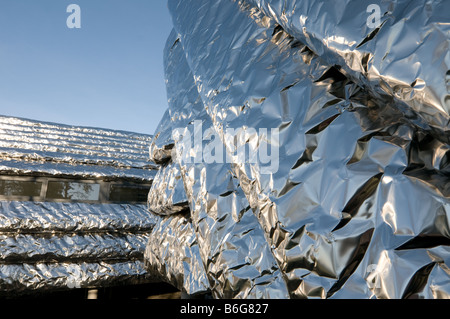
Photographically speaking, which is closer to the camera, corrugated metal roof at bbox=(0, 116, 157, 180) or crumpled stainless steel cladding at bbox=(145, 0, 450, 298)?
crumpled stainless steel cladding at bbox=(145, 0, 450, 298)

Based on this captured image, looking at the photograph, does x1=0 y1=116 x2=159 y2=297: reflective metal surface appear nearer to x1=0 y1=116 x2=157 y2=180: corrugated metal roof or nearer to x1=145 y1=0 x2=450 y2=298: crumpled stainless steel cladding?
x1=0 y1=116 x2=157 y2=180: corrugated metal roof

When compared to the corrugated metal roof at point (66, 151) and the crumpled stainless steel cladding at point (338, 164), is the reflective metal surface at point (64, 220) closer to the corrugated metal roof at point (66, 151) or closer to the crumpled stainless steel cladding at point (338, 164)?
the corrugated metal roof at point (66, 151)


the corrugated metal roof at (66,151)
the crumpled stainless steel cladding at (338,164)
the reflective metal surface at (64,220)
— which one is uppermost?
the corrugated metal roof at (66,151)

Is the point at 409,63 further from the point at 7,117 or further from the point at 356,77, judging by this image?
the point at 7,117

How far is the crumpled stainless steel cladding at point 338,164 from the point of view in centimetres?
37

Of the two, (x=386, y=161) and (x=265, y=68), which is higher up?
(x=265, y=68)

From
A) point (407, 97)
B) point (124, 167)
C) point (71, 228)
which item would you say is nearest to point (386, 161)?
point (407, 97)

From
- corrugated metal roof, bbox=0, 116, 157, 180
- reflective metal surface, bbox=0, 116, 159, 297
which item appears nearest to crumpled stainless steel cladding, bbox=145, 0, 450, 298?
reflective metal surface, bbox=0, 116, 159, 297

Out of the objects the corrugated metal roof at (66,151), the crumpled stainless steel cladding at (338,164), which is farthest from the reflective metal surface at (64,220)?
the crumpled stainless steel cladding at (338,164)

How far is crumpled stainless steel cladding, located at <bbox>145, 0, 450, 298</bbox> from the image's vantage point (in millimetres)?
367

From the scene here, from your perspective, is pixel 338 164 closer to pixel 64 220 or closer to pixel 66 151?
pixel 64 220

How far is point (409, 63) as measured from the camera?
361 millimetres
